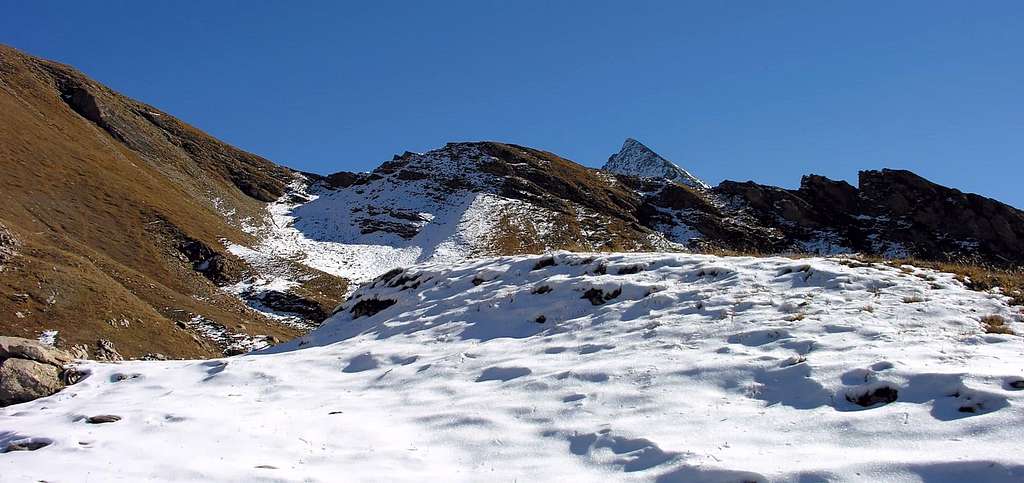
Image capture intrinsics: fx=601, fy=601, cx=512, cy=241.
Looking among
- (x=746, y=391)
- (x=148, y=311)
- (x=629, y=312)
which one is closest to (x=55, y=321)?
(x=148, y=311)

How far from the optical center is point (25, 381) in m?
10.3

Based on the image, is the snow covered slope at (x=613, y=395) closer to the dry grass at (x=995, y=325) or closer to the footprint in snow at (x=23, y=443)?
the footprint in snow at (x=23, y=443)

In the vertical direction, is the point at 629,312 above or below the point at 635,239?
below

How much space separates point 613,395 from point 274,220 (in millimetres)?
57841

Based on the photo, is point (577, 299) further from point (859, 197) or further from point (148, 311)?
point (859, 197)

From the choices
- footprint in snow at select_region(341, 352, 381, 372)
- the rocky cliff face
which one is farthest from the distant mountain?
footprint in snow at select_region(341, 352, 381, 372)

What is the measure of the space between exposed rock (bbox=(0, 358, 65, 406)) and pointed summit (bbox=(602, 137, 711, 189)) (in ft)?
403

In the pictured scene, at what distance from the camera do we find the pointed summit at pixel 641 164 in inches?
5325

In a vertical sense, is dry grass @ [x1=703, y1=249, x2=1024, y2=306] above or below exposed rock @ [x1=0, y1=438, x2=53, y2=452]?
above

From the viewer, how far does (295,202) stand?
6988 cm

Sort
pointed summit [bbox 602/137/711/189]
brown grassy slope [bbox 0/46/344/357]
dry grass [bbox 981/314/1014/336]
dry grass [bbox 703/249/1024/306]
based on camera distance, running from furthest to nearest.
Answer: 1. pointed summit [bbox 602/137/711/189]
2. brown grassy slope [bbox 0/46/344/357]
3. dry grass [bbox 703/249/1024/306]
4. dry grass [bbox 981/314/1014/336]

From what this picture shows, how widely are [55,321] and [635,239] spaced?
158ft

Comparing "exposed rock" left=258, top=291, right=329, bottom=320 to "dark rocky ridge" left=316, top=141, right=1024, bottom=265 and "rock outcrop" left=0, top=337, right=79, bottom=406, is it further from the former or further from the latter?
"rock outcrop" left=0, top=337, right=79, bottom=406

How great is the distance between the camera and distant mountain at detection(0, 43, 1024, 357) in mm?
25484
